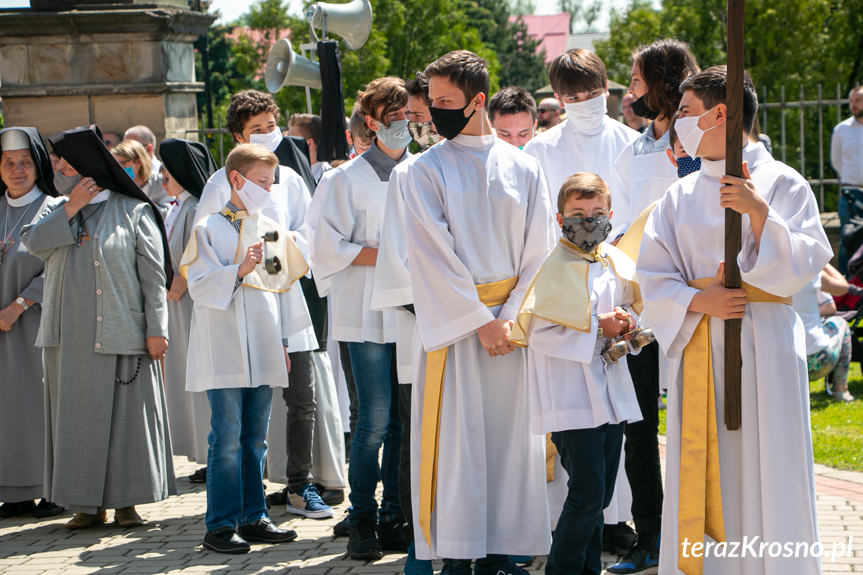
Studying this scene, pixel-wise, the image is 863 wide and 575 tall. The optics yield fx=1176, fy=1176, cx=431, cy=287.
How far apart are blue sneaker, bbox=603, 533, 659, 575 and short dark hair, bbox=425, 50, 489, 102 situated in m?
2.29

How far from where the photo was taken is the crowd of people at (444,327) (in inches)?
182

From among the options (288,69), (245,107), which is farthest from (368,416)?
(288,69)

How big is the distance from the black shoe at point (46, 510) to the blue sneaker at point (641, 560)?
3.81 meters

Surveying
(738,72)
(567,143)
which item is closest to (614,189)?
(567,143)

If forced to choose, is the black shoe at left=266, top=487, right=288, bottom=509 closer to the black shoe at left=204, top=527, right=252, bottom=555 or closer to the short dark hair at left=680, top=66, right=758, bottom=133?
the black shoe at left=204, top=527, right=252, bottom=555

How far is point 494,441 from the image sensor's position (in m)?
5.30

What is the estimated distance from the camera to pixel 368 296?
6324 millimetres

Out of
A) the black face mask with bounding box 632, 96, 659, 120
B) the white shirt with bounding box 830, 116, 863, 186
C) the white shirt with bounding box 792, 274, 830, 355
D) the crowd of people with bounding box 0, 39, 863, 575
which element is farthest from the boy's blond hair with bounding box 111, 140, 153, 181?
the white shirt with bounding box 830, 116, 863, 186

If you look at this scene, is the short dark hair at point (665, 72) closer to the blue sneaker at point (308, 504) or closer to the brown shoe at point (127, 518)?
the blue sneaker at point (308, 504)

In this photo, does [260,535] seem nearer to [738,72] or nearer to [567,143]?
[567,143]

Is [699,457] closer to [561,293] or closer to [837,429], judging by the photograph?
[561,293]

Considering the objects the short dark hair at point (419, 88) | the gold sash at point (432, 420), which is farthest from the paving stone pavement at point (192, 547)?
the short dark hair at point (419, 88)

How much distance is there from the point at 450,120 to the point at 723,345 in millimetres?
1608

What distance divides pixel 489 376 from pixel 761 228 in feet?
4.81
